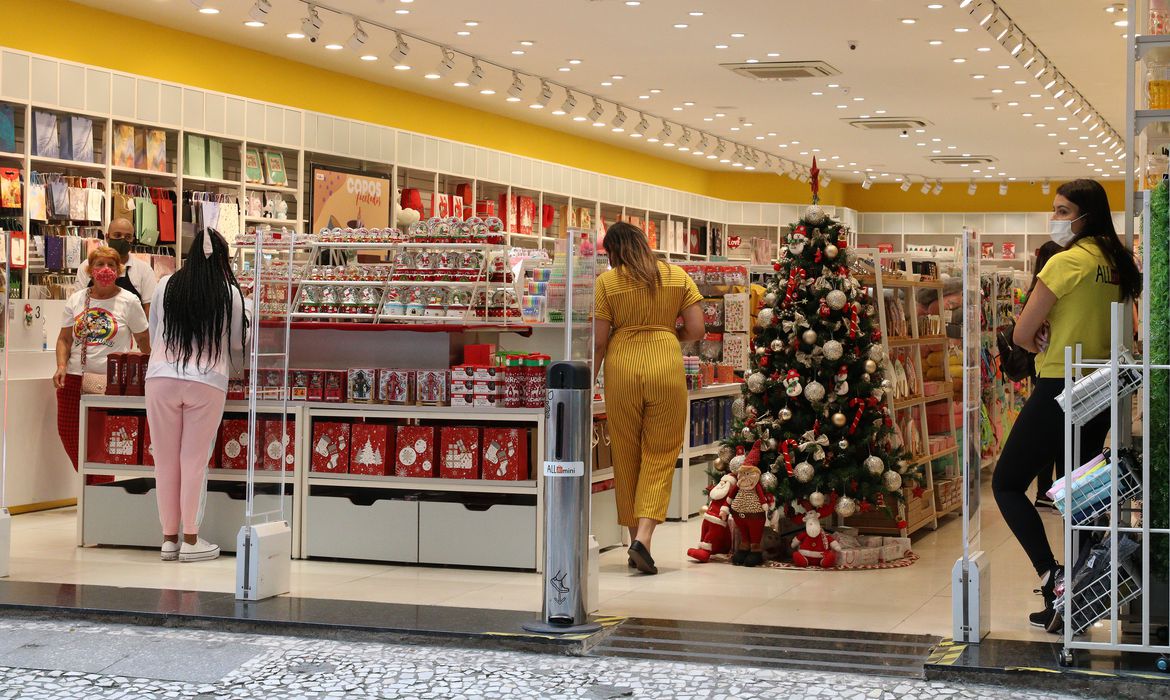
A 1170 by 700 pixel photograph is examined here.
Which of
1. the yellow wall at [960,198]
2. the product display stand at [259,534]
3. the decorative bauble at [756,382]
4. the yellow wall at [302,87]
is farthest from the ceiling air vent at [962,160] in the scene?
the product display stand at [259,534]

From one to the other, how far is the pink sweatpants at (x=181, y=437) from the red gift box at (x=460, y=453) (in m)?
1.03

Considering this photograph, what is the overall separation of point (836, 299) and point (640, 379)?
3.27ft

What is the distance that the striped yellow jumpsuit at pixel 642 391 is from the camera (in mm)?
6047

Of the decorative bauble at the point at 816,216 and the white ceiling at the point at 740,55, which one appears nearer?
the decorative bauble at the point at 816,216

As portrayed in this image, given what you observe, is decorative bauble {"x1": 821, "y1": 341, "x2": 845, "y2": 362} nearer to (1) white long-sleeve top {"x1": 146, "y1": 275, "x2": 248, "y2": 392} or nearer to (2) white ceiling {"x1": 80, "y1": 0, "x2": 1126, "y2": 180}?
(1) white long-sleeve top {"x1": 146, "y1": 275, "x2": 248, "y2": 392}

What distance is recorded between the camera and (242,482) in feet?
21.3

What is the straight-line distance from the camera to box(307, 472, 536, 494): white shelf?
6090 millimetres

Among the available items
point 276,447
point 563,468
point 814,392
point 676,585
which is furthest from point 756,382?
point 276,447

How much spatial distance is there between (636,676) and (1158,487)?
1711 millimetres

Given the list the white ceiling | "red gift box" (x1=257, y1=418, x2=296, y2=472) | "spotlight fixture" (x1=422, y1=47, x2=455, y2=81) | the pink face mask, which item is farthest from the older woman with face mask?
"spotlight fixture" (x1=422, y1=47, x2=455, y2=81)

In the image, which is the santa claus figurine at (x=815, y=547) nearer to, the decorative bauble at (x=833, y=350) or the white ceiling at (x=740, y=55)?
the decorative bauble at (x=833, y=350)

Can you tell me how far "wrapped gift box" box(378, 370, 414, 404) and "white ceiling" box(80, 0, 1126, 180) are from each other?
13.7 feet

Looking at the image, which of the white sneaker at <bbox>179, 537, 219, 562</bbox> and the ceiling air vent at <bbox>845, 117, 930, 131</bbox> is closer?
the white sneaker at <bbox>179, 537, 219, 562</bbox>

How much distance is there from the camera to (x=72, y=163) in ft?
28.8
